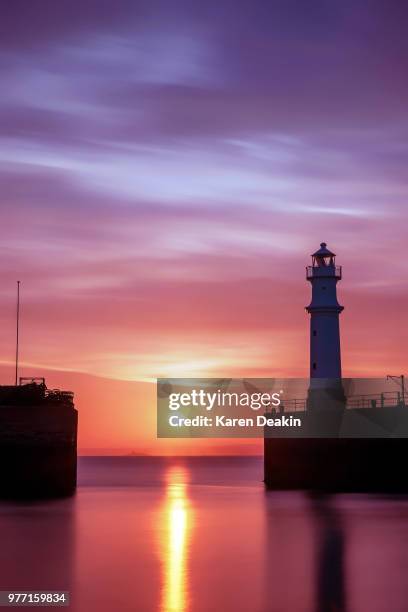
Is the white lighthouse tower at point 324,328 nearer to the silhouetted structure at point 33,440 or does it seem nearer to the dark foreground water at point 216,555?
the dark foreground water at point 216,555

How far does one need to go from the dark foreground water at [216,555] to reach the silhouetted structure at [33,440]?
2400 millimetres

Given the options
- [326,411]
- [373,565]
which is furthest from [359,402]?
[373,565]

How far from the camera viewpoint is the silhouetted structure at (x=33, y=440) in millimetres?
63875

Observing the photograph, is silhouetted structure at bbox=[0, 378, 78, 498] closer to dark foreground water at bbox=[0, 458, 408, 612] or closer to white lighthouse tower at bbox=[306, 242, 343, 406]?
dark foreground water at bbox=[0, 458, 408, 612]

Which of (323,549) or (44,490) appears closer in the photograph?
(323,549)

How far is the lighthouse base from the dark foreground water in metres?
1.51

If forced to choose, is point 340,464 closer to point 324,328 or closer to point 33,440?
point 324,328

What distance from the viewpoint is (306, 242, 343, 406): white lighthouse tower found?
2687 inches

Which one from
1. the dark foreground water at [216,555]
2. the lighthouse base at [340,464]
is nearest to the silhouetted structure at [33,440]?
the dark foreground water at [216,555]

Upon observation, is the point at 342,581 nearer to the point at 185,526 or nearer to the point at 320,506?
the point at 185,526

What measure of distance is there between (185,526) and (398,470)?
55.1 ft

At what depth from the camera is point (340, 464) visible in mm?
67500

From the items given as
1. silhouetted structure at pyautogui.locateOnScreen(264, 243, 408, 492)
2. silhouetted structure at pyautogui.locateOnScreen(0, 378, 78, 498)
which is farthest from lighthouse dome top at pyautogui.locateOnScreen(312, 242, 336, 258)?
silhouetted structure at pyautogui.locateOnScreen(0, 378, 78, 498)

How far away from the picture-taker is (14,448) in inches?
2516
